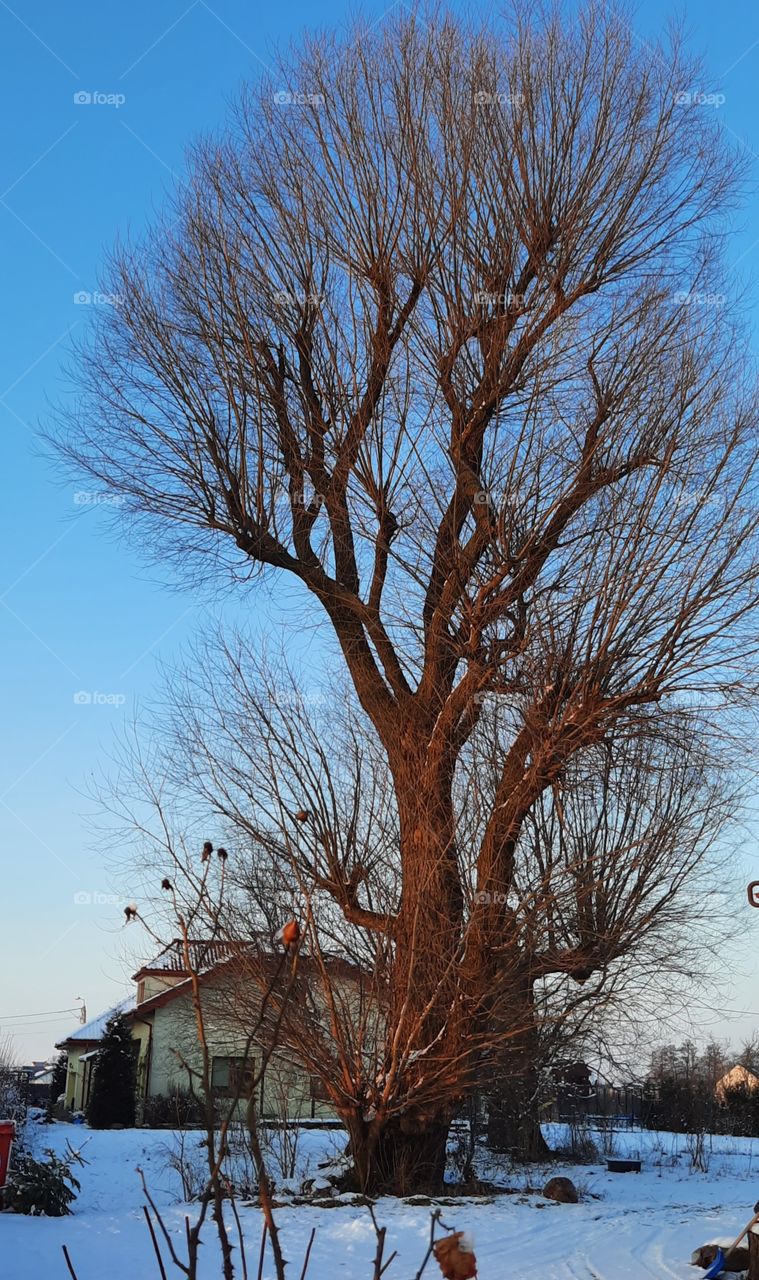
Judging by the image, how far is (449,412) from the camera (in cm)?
1188

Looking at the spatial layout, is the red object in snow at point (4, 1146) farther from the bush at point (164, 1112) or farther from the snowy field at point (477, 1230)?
the bush at point (164, 1112)

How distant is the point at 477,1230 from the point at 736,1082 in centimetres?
2501

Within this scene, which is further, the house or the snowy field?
the snowy field

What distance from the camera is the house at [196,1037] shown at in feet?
18.5

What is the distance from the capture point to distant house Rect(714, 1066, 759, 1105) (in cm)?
2392

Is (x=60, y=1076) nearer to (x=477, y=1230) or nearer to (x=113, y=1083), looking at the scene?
(x=113, y=1083)

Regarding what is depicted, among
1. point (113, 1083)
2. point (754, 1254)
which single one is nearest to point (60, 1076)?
point (113, 1083)

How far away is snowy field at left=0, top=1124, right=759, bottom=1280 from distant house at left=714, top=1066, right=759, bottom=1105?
9.83 m

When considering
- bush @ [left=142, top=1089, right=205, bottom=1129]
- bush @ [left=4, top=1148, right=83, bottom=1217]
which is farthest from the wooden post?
bush @ [left=142, top=1089, right=205, bottom=1129]

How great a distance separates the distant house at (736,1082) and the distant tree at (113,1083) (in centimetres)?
1270

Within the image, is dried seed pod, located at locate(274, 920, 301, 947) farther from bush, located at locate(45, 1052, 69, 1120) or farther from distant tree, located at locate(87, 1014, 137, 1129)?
bush, located at locate(45, 1052, 69, 1120)

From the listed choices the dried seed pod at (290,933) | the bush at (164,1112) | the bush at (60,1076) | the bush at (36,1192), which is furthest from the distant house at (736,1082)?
the dried seed pod at (290,933)

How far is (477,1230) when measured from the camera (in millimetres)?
9789

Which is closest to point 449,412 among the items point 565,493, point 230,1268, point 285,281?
point 565,493
